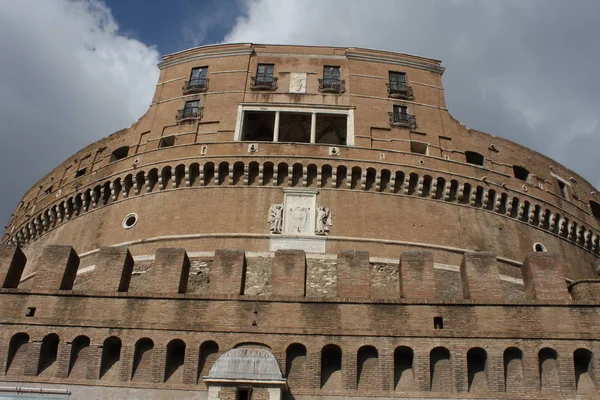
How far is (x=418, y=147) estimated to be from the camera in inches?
953

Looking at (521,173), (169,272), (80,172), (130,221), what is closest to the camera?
(169,272)

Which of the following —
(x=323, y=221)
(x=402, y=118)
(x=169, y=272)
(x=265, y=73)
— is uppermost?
(x=265, y=73)

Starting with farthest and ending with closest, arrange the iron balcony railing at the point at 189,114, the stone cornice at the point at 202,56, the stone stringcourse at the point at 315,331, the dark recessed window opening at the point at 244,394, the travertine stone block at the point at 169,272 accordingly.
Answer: the stone cornice at the point at 202,56, the iron balcony railing at the point at 189,114, the travertine stone block at the point at 169,272, the stone stringcourse at the point at 315,331, the dark recessed window opening at the point at 244,394

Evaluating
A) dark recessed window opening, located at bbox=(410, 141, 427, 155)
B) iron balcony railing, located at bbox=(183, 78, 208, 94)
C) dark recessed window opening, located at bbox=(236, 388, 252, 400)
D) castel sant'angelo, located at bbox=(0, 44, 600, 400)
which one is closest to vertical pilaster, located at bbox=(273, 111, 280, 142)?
castel sant'angelo, located at bbox=(0, 44, 600, 400)

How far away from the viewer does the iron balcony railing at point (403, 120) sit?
79.7 ft

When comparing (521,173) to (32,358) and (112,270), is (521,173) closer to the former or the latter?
(112,270)

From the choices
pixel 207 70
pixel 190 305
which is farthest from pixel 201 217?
pixel 190 305

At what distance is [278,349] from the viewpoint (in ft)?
38.3

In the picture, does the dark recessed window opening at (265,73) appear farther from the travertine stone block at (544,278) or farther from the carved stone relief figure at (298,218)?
the travertine stone block at (544,278)

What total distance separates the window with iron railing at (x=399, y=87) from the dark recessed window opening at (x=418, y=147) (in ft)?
7.38

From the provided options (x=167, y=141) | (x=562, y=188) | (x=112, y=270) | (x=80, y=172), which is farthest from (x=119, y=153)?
(x=562, y=188)

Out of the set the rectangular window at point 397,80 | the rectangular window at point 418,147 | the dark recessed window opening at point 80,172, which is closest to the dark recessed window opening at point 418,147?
the rectangular window at point 418,147

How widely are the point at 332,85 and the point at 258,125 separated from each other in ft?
10.6

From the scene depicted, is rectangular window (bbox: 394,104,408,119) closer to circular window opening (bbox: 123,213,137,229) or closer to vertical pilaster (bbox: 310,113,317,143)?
vertical pilaster (bbox: 310,113,317,143)
